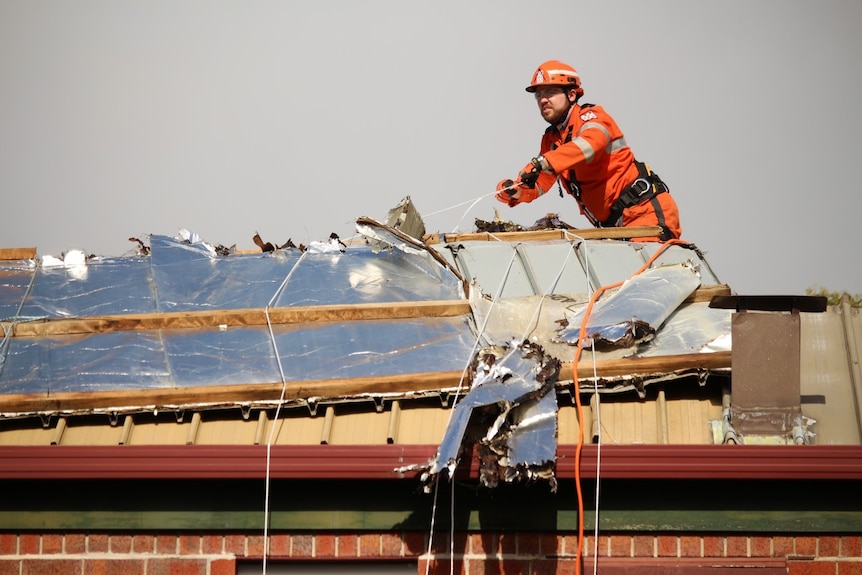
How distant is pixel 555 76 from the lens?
9.42m

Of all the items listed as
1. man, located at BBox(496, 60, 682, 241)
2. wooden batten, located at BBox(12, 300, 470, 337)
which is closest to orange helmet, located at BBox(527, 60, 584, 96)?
man, located at BBox(496, 60, 682, 241)

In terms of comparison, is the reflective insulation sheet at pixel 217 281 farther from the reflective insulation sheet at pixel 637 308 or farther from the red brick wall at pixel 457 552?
the red brick wall at pixel 457 552

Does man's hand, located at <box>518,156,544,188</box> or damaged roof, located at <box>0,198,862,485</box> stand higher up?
man's hand, located at <box>518,156,544,188</box>

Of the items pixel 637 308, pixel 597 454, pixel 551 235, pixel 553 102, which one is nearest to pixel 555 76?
pixel 553 102

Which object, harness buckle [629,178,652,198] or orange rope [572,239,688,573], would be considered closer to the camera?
orange rope [572,239,688,573]

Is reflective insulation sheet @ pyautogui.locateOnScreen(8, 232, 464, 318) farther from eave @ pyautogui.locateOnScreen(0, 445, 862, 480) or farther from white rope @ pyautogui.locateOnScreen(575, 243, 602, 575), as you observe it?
eave @ pyautogui.locateOnScreen(0, 445, 862, 480)

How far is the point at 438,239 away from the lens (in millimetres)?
8680

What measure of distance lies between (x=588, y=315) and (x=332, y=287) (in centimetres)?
187

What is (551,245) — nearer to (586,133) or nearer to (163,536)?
(586,133)

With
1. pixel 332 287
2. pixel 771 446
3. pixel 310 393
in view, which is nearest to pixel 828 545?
pixel 771 446

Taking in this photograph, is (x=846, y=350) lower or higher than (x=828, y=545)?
higher

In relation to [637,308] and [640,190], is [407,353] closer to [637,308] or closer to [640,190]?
[637,308]

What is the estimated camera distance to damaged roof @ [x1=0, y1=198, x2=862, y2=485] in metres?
6.22

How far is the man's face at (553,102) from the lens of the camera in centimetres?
952
